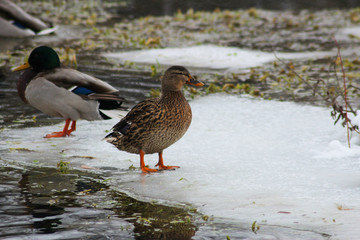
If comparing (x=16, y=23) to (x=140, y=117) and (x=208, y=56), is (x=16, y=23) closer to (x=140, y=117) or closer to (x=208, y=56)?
(x=208, y=56)

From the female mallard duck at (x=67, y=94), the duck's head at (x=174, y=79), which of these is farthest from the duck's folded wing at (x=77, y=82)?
the duck's head at (x=174, y=79)

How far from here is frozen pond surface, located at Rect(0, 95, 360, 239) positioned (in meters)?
4.38

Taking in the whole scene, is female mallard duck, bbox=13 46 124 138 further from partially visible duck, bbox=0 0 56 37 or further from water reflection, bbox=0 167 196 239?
partially visible duck, bbox=0 0 56 37

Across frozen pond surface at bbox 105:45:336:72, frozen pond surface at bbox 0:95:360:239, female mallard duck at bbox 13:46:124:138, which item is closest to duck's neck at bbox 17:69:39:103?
female mallard duck at bbox 13:46:124:138

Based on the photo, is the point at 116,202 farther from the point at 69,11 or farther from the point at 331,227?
the point at 69,11

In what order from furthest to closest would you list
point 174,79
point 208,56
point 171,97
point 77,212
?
point 208,56
point 174,79
point 171,97
point 77,212

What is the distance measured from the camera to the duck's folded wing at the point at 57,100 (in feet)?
22.1

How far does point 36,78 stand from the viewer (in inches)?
269

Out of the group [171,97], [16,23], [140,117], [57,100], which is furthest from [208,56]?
[140,117]

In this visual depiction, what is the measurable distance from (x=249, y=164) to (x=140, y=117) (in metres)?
1.11

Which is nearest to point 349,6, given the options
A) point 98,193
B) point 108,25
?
point 108,25

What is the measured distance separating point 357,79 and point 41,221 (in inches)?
280

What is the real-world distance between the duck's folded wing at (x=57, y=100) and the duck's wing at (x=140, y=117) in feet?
4.05

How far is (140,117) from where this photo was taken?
5.48 metres
